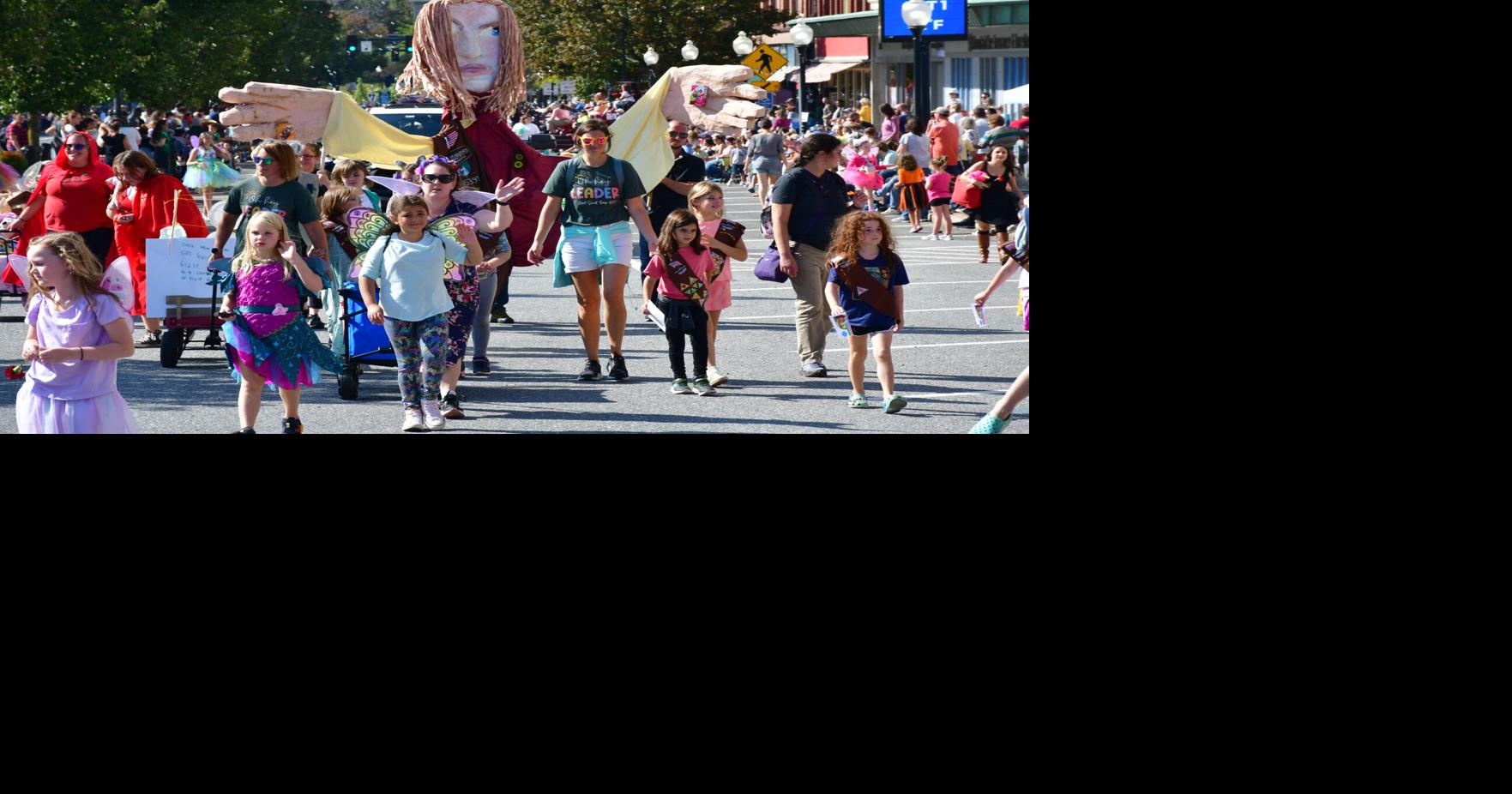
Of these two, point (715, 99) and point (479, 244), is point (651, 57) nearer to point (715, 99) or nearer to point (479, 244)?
point (715, 99)

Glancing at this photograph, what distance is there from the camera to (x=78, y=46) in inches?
895

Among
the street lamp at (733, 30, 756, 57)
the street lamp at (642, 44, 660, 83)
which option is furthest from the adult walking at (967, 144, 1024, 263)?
the street lamp at (642, 44, 660, 83)

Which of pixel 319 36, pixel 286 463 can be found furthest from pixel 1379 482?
pixel 319 36

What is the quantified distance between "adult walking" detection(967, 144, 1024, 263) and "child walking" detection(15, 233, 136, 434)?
10943 millimetres

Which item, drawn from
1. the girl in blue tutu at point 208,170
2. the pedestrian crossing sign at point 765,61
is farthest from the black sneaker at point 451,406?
the pedestrian crossing sign at point 765,61

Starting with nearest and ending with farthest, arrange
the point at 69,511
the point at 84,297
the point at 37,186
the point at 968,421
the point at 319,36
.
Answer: the point at 69,511, the point at 84,297, the point at 968,421, the point at 37,186, the point at 319,36

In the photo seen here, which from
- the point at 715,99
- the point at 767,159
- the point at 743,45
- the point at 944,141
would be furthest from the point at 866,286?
the point at 743,45

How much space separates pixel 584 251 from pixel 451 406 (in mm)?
1285

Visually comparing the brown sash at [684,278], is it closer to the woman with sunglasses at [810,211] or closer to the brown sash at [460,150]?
the woman with sunglasses at [810,211]

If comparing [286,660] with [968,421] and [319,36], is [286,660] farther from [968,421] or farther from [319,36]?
[319,36]

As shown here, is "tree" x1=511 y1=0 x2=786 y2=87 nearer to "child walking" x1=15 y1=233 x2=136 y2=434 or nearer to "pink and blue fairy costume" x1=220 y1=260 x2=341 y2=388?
"pink and blue fairy costume" x1=220 y1=260 x2=341 y2=388

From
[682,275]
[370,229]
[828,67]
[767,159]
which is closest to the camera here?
[370,229]

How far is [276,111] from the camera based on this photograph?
9.96 metres

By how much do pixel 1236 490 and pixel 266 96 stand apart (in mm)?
7030
